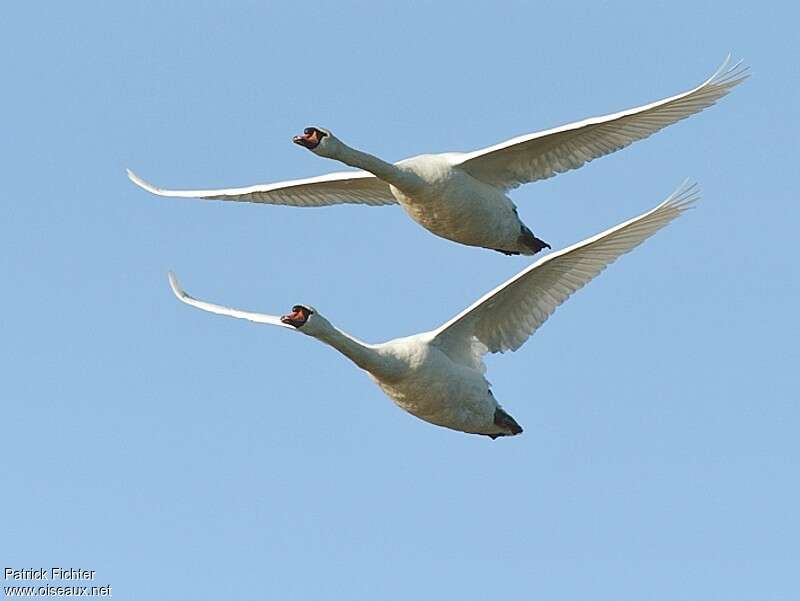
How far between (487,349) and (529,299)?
903 millimetres

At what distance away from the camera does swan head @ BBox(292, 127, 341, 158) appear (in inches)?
1123

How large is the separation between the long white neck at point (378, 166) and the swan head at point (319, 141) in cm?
14

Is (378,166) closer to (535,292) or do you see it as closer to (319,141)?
(319,141)

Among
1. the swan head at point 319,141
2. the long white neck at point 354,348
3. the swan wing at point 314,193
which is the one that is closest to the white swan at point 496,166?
the swan head at point 319,141

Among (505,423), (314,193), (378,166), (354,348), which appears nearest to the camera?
(354,348)

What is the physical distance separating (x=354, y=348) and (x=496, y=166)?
3569mm

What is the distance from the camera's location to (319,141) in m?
28.7

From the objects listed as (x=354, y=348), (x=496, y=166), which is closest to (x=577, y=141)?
(x=496, y=166)

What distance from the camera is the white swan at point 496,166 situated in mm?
28797

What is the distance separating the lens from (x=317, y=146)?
28656 mm

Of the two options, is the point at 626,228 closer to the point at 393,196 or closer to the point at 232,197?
the point at 393,196

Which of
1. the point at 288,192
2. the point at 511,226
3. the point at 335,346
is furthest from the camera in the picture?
the point at 288,192

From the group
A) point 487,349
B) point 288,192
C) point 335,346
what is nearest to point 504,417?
point 487,349

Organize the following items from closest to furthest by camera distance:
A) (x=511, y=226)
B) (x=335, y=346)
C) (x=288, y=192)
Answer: (x=335, y=346)
(x=511, y=226)
(x=288, y=192)
